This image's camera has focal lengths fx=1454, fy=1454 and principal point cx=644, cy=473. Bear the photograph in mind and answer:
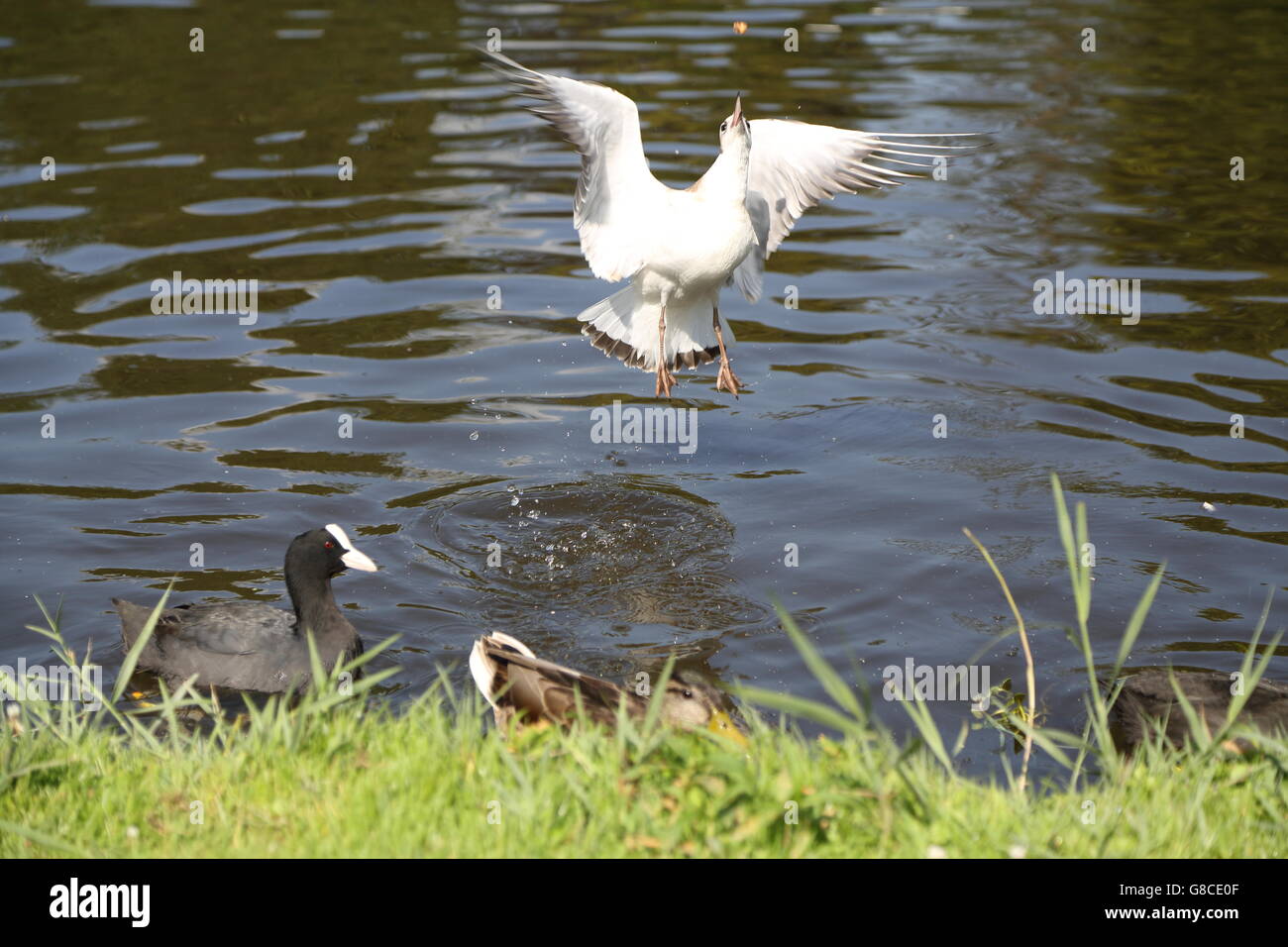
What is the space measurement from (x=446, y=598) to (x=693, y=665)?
4.55ft

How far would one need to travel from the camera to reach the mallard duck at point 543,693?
5078mm

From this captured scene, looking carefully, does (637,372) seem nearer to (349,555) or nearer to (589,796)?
(349,555)

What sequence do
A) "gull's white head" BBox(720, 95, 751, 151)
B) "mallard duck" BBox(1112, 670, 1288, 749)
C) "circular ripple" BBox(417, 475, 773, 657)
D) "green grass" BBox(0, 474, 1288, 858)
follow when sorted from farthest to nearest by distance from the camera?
1. "gull's white head" BBox(720, 95, 751, 151)
2. "circular ripple" BBox(417, 475, 773, 657)
3. "mallard duck" BBox(1112, 670, 1288, 749)
4. "green grass" BBox(0, 474, 1288, 858)

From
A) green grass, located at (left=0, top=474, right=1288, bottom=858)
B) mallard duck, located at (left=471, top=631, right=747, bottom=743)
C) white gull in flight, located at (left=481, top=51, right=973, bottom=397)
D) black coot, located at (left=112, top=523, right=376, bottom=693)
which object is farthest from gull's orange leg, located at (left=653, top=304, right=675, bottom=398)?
green grass, located at (left=0, top=474, right=1288, bottom=858)

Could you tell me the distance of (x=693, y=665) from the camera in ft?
21.9

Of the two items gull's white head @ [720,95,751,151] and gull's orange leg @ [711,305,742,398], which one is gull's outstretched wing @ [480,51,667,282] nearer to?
gull's white head @ [720,95,751,151]

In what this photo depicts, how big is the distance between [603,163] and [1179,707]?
429 cm

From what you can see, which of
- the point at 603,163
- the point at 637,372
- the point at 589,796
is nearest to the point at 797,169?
the point at 603,163

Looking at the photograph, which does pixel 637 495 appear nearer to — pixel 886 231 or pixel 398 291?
pixel 398 291

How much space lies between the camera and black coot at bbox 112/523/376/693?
6.45 m

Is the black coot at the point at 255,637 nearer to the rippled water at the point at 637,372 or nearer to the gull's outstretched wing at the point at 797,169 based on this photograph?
the rippled water at the point at 637,372

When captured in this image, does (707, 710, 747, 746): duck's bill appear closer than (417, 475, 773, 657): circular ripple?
Yes

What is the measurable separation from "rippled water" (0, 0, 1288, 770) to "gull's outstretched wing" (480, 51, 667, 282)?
1.38m

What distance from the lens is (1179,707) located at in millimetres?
5711
